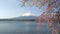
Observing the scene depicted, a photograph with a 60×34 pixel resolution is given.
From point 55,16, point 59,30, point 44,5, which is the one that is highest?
point 44,5

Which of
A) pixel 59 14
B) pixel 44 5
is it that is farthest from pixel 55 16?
pixel 44 5

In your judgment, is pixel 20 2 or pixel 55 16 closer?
pixel 55 16

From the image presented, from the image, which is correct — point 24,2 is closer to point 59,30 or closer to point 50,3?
point 50,3

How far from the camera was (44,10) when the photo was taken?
92.2 inches

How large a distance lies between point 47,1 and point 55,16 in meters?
0.22

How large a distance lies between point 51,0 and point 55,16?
221mm

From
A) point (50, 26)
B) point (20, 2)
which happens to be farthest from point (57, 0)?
point (20, 2)

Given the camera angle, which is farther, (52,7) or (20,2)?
(20,2)

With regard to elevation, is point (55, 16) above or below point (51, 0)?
below

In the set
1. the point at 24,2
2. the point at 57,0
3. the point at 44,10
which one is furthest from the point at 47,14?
the point at 24,2

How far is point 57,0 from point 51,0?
0.09 meters

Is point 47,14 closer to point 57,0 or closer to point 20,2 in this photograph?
point 57,0

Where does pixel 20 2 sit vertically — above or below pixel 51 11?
above

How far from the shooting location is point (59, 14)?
235 centimetres
